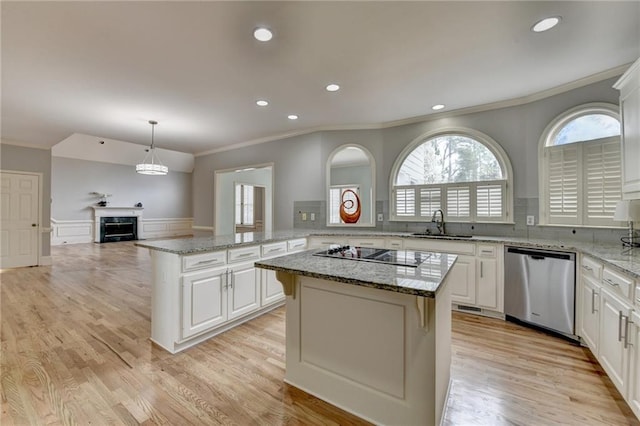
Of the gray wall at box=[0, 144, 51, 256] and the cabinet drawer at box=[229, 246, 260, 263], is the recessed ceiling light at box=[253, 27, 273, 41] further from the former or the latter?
the gray wall at box=[0, 144, 51, 256]

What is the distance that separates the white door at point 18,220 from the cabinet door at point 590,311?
29.1ft

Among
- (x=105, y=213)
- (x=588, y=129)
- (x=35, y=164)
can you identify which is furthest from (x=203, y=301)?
(x=105, y=213)

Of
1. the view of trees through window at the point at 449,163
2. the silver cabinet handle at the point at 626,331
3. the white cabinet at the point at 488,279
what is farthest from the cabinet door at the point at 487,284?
the silver cabinet handle at the point at 626,331

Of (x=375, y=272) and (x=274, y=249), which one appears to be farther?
(x=274, y=249)

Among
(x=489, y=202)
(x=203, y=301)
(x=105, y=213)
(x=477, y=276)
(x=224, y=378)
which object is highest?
(x=489, y=202)

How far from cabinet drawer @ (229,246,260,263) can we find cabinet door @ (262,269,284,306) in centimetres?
29

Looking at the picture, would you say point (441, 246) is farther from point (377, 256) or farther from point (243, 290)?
point (243, 290)

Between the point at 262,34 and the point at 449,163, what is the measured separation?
3.08 meters

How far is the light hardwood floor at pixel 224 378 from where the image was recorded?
1.68 metres

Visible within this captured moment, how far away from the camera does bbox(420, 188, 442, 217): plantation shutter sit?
402 cm

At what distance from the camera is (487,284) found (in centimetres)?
317

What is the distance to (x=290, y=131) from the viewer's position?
16.3 feet

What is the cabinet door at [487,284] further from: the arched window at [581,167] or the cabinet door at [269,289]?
the cabinet door at [269,289]

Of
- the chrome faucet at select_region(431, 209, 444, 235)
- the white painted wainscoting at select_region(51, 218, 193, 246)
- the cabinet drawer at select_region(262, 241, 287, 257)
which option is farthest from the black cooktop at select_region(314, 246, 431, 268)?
the white painted wainscoting at select_region(51, 218, 193, 246)
